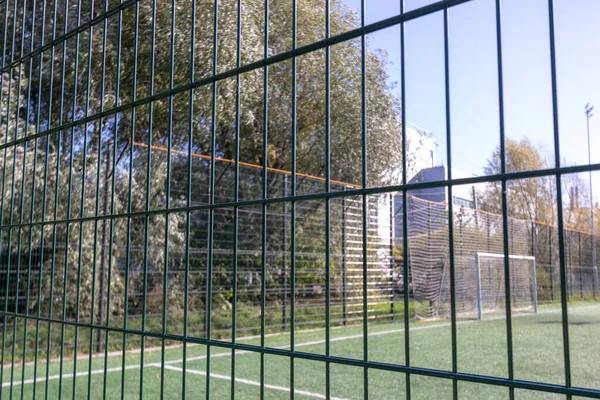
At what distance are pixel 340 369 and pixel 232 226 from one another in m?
3.60

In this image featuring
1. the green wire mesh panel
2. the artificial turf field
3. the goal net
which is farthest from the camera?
the goal net

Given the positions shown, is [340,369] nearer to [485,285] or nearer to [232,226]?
[232,226]

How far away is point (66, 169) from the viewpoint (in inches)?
307

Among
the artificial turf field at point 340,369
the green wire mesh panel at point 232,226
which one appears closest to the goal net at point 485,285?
the green wire mesh panel at point 232,226

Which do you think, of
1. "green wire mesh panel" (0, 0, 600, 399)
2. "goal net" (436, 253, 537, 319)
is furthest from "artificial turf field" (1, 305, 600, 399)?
"goal net" (436, 253, 537, 319)

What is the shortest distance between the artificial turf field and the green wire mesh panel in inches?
1.9

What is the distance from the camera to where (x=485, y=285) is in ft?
47.7

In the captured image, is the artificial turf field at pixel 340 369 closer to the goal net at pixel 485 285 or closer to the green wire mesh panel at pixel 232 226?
the green wire mesh panel at pixel 232 226

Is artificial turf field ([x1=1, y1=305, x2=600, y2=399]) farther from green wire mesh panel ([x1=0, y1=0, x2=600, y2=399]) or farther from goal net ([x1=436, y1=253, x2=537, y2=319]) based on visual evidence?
goal net ([x1=436, y1=253, x2=537, y2=319])

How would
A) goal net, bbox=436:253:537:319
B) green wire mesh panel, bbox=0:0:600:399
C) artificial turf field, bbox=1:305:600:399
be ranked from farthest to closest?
goal net, bbox=436:253:537:319 → artificial turf field, bbox=1:305:600:399 → green wire mesh panel, bbox=0:0:600:399

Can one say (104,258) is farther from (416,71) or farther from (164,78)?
(416,71)

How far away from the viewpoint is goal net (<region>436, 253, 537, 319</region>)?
42.4 feet

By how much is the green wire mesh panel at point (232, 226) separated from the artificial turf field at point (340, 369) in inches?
1.9

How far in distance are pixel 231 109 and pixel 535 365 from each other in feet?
19.8
